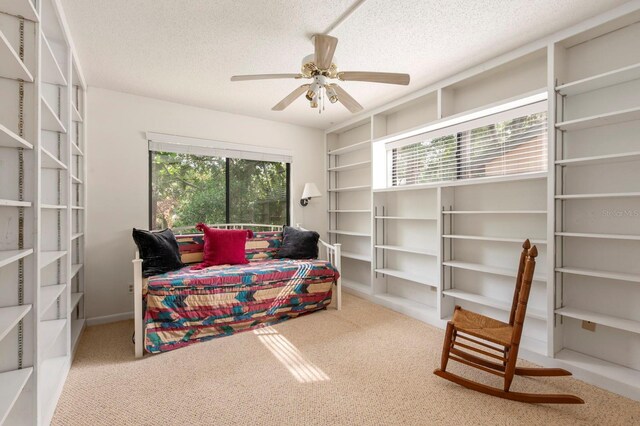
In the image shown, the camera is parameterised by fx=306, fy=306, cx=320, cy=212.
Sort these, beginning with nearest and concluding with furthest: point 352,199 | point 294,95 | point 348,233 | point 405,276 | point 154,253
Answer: point 294,95 → point 154,253 → point 405,276 → point 348,233 → point 352,199

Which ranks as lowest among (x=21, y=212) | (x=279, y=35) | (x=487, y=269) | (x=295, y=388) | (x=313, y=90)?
(x=295, y=388)

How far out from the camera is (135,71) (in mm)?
2812

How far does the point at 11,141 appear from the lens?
128 centimetres

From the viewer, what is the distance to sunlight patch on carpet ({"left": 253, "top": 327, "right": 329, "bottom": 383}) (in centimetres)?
213

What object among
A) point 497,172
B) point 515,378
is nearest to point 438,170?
point 497,172

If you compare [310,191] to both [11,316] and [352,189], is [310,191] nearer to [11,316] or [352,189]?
[352,189]

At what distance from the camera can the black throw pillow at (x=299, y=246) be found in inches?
147

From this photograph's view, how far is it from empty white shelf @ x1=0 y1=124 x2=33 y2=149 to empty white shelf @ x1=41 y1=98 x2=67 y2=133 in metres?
0.41

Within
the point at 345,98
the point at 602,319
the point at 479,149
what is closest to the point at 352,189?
the point at 479,149

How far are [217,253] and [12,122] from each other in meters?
2.12

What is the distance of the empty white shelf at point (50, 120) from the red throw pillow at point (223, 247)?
1.60m

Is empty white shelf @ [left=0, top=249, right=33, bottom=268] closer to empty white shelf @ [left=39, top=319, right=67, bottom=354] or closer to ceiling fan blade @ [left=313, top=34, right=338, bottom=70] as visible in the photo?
empty white shelf @ [left=39, top=319, right=67, bottom=354]

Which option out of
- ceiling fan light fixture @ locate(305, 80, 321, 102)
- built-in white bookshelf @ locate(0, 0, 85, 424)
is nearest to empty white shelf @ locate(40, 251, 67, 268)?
built-in white bookshelf @ locate(0, 0, 85, 424)

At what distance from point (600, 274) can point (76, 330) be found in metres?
4.12
